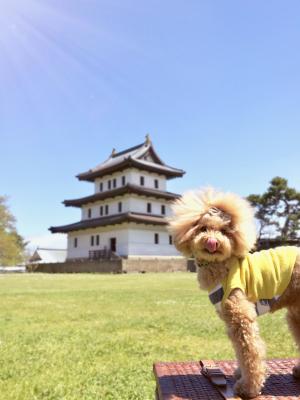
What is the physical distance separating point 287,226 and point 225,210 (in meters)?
47.7

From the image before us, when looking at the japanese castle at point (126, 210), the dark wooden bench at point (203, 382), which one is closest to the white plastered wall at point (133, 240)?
the japanese castle at point (126, 210)

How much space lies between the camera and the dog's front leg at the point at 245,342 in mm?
2645

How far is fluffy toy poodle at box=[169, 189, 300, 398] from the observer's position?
2.71 meters

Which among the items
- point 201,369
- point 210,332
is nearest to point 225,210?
point 201,369

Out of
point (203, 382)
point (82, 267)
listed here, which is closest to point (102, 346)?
point (203, 382)

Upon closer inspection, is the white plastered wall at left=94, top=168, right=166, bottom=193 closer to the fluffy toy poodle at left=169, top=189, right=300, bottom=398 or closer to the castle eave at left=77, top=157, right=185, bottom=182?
the castle eave at left=77, top=157, right=185, bottom=182

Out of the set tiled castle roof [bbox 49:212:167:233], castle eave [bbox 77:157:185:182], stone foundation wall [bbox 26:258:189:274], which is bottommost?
stone foundation wall [bbox 26:258:189:274]

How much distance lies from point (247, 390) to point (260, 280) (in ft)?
2.43

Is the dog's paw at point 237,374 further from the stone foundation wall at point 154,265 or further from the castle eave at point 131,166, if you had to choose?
the castle eave at point 131,166

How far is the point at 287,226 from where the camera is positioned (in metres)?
47.8

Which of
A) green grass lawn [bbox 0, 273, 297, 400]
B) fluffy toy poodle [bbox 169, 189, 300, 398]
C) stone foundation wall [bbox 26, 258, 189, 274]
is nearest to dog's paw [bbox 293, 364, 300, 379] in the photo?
fluffy toy poodle [bbox 169, 189, 300, 398]

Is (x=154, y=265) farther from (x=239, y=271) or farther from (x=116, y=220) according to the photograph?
(x=239, y=271)

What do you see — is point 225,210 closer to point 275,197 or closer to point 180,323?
point 180,323

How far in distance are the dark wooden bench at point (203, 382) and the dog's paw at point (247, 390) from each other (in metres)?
0.04
